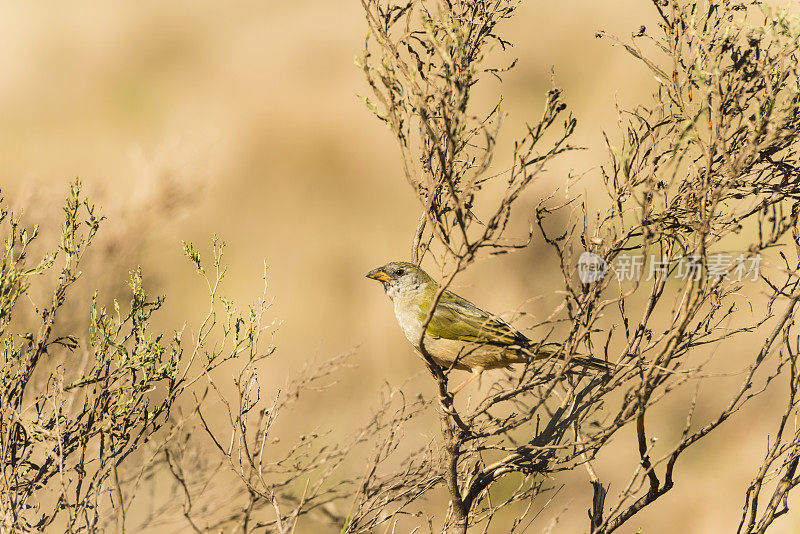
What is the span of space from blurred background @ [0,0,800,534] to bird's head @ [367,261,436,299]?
5.10m

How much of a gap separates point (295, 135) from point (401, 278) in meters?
8.42

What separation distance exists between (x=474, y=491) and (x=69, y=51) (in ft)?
37.9

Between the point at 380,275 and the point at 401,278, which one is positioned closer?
the point at 401,278

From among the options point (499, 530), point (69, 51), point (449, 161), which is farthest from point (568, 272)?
point (69, 51)

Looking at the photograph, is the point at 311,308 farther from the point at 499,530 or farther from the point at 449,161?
the point at 449,161

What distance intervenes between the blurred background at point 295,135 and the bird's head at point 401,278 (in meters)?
5.10

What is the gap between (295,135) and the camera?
12.5m

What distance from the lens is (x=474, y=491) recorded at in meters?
3.68
